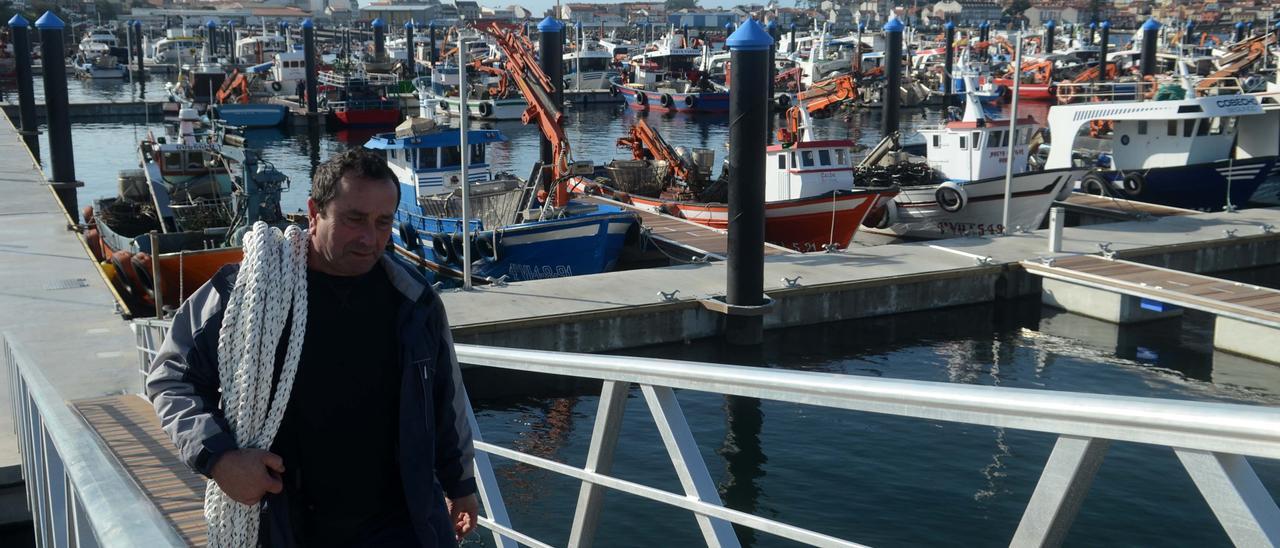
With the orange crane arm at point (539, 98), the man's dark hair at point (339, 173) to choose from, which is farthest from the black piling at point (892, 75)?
the man's dark hair at point (339, 173)

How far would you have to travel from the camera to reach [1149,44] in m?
40.2

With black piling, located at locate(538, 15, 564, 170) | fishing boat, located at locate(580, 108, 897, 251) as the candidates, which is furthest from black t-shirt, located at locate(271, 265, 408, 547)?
black piling, located at locate(538, 15, 564, 170)

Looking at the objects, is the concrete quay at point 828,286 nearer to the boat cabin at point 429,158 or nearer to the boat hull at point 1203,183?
the boat hull at point 1203,183

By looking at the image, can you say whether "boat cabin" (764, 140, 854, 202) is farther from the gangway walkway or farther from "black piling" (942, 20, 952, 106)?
"black piling" (942, 20, 952, 106)

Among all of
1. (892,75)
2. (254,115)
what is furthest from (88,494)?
(254,115)

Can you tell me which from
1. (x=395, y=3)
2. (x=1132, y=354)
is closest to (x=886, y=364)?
(x=1132, y=354)

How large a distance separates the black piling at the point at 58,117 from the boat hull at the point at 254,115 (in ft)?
86.8

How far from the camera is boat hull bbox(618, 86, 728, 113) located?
6028 centimetres

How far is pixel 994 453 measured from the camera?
465 inches

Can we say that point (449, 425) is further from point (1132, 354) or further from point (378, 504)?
point (1132, 354)

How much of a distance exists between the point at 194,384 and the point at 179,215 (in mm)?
19940

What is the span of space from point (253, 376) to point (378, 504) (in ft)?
1.48

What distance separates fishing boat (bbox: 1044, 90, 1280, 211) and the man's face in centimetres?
2446

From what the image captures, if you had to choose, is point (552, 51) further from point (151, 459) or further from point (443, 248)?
point (151, 459)
